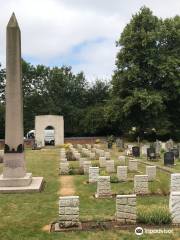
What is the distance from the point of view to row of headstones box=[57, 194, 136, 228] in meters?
10.1

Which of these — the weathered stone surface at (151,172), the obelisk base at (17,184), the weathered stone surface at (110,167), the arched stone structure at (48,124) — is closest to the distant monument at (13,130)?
the obelisk base at (17,184)

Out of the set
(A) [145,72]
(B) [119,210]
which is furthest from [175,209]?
(A) [145,72]

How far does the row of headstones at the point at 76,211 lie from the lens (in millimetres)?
10109

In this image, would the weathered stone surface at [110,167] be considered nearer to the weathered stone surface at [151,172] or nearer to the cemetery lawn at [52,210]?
the cemetery lawn at [52,210]

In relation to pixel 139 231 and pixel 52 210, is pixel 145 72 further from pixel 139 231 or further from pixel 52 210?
pixel 139 231

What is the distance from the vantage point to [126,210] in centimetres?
1024

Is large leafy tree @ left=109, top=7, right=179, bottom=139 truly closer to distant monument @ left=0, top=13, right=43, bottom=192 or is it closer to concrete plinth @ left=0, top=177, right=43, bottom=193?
distant monument @ left=0, top=13, right=43, bottom=192

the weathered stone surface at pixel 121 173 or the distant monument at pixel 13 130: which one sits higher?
the distant monument at pixel 13 130

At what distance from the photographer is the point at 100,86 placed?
2628 inches

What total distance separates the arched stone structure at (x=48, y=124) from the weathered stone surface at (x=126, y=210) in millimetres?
41487

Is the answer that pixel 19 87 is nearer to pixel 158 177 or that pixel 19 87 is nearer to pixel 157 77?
pixel 158 177

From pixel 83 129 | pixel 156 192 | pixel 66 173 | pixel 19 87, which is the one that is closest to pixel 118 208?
pixel 156 192

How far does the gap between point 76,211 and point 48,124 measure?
4193 centimetres

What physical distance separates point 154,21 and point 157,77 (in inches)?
235
